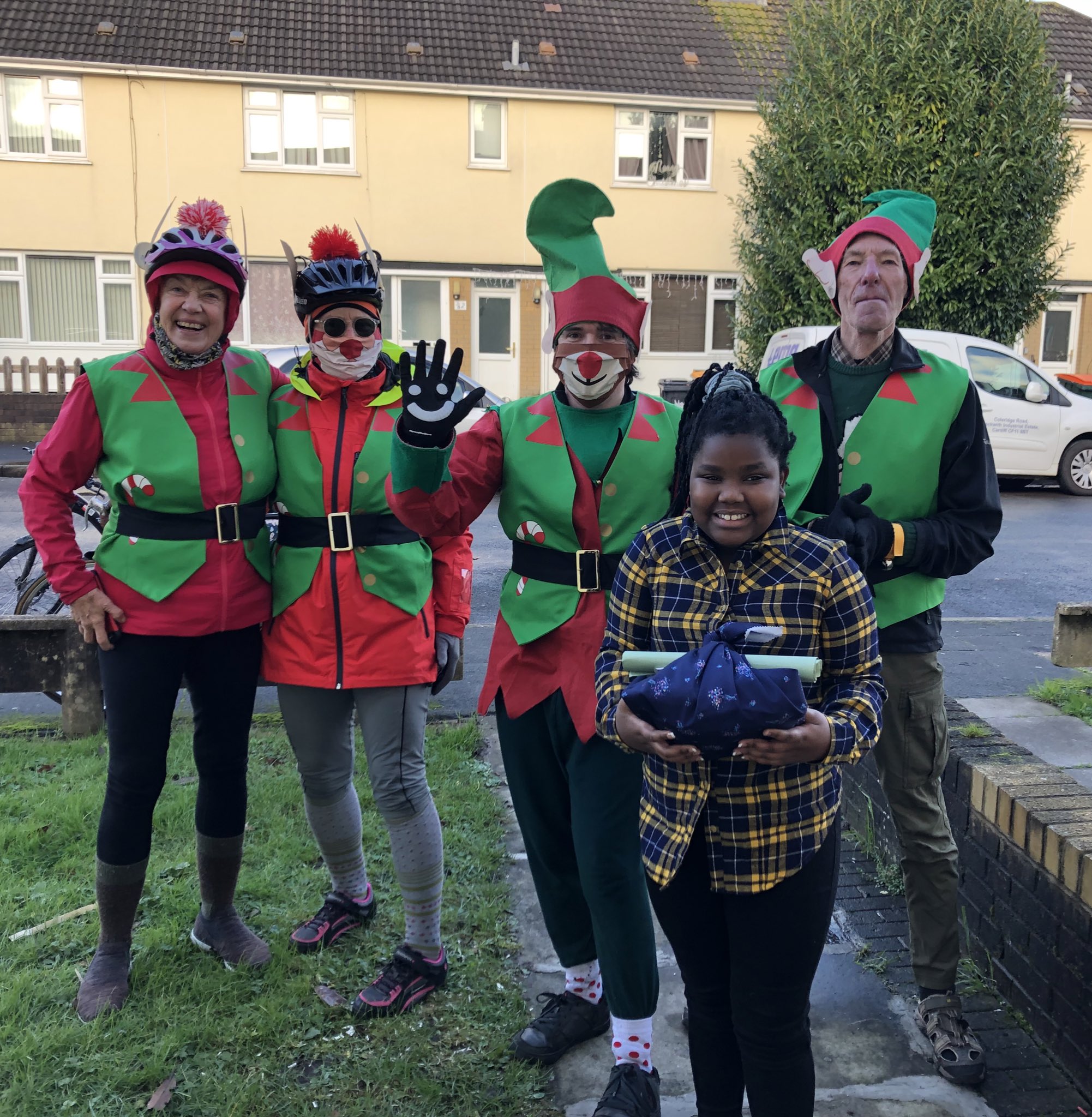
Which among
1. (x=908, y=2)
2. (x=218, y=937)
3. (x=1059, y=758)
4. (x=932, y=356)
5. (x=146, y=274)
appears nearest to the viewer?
(x=932, y=356)

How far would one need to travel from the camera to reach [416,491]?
246cm

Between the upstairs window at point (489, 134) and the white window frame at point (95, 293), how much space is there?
266 inches

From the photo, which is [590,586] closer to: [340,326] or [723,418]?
[723,418]

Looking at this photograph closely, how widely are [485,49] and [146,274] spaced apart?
763 inches

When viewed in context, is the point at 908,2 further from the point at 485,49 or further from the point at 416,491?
the point at 416,491

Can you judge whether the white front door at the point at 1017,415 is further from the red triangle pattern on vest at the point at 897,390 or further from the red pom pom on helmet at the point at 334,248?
the red pom pom on helmet at the point at 334,248

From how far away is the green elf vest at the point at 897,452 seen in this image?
258 cm

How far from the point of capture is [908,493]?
2.61 meters

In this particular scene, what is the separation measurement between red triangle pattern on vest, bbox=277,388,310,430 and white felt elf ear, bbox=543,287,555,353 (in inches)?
28.6

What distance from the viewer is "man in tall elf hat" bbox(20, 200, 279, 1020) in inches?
111

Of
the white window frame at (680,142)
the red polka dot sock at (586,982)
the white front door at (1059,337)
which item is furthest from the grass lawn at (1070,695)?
the white front door at (1059,337)

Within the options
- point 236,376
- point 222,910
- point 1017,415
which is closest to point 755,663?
point 236,376

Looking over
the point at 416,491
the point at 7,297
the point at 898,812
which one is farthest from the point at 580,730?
the point at 7,297

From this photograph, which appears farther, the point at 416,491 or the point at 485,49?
the point at 485,49
